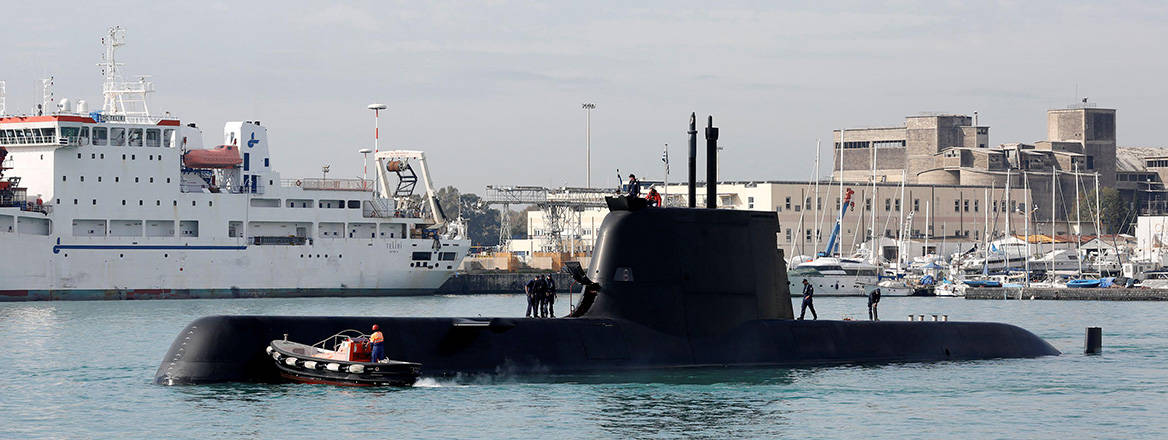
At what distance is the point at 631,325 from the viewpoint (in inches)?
864

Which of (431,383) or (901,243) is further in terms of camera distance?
(901,243)

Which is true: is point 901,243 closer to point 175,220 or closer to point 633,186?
point 175,220

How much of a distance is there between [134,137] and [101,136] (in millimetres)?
1518

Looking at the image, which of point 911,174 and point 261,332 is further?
point 911,174

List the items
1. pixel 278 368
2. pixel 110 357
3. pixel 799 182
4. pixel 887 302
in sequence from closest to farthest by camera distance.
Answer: pixel 278 368, pixel 110 357, pixel 887 302, pixel 799 182

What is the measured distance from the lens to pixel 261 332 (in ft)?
66.7

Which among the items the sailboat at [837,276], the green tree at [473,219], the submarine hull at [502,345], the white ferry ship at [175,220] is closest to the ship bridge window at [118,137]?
the white ferry ship at [175,220]

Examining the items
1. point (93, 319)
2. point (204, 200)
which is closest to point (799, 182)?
point (204, 200)

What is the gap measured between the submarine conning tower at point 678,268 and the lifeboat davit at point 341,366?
3.31 metres

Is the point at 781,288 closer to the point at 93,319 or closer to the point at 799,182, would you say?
the point at 93,319

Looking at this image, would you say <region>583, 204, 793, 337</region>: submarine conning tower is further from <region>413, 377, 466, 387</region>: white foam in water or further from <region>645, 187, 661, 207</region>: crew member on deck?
<region>413, 377, 466, 387</region>: white foam in water


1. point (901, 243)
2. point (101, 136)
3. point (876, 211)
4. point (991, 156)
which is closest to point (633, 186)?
point (101, 136)

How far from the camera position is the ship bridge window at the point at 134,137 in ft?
205

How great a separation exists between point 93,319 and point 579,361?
29.8 m
